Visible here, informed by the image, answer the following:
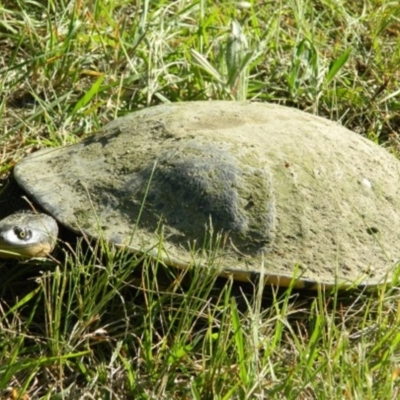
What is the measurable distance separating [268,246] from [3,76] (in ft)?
4.82

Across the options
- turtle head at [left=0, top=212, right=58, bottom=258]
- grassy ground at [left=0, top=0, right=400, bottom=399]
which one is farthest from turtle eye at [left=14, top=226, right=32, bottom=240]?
grassy ground at [left=0, top=0, right=400, bottom=399]

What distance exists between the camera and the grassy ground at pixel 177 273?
2395mm

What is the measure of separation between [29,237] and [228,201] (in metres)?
0.59

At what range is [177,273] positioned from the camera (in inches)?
104

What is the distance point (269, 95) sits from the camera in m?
3.86

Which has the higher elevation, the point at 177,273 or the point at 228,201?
the point at 228,201

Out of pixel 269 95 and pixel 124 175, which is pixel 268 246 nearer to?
pixel 124 175

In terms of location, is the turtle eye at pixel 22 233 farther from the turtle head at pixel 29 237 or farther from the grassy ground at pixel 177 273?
the grassy ground at pixel 177 273

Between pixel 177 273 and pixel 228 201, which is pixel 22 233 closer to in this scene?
pixel 177 273

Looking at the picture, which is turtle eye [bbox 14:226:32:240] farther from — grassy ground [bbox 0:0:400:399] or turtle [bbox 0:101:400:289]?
grassy ground [bbox 0:0:400:399]

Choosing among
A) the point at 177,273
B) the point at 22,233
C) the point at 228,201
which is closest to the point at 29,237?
the point at 22,233

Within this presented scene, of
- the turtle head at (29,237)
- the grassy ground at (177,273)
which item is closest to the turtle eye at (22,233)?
the turtle head at (29,237)

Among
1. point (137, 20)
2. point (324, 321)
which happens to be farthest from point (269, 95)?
point (324, 321)

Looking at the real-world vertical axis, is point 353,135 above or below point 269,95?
above
